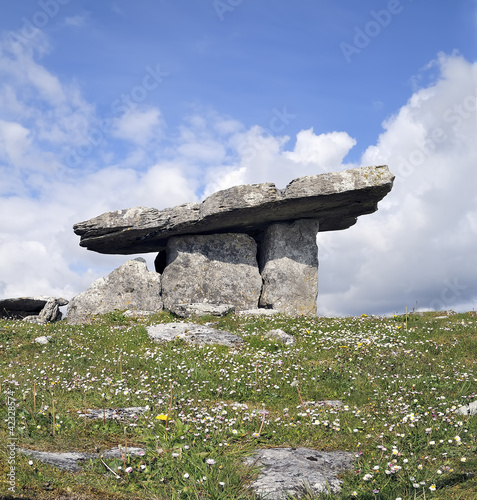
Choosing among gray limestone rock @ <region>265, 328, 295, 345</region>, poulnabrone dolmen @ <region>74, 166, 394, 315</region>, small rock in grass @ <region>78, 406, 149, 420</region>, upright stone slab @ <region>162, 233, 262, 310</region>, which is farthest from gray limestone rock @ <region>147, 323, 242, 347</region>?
small rock in grass @ <region>78, 406, 149, 420</region>

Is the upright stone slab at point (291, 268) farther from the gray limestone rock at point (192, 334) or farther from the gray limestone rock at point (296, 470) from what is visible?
the gray limestone rock at point (296, 470)

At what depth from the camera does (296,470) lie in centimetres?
732

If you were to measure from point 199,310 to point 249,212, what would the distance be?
5947mm

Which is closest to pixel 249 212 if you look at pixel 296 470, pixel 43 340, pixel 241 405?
pixel 43 340

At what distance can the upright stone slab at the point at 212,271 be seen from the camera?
26719mm

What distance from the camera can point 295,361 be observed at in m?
14.9

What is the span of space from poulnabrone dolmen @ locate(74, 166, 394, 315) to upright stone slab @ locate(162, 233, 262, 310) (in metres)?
0.05

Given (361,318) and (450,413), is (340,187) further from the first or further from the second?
(450,413)

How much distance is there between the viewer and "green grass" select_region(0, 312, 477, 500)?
711cm

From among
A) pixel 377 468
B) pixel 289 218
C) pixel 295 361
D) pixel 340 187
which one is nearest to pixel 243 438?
pixel 377 468

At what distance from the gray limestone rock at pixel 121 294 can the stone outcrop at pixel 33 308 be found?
31.7 inches

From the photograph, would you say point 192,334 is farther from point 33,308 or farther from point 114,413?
point 33,308

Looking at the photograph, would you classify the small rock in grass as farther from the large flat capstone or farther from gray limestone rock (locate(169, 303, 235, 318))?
the large flat capstone

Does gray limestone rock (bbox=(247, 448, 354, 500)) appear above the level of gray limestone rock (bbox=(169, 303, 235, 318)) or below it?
below
